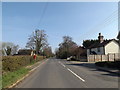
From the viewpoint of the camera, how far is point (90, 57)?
4994 cm

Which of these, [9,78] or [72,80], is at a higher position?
[9,78]

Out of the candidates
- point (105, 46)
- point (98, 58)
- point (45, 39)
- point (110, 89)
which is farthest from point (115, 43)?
point (110, 89)

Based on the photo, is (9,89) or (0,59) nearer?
(9,89)

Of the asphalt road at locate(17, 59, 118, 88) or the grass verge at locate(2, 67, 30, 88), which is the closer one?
the asphalt road at locate(17, 59, 118, 88)

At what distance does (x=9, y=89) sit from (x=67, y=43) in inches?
3796

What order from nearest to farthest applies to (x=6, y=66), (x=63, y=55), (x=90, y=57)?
(x=6, y=66) < (x=90, y=57) < (x=63, y=55)

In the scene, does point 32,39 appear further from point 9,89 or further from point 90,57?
point 9,89

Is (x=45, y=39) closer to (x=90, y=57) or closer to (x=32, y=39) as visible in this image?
(x=32, y=39)

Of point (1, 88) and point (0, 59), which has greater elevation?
point (0, 59)

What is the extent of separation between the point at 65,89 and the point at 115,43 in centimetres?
5127

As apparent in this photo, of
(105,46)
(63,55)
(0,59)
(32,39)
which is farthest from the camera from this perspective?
(63,55)

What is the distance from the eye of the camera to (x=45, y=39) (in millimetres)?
74875

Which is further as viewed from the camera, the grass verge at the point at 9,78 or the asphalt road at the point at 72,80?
the grass verge at the point at 9,78

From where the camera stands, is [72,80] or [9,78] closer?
[72,80]
